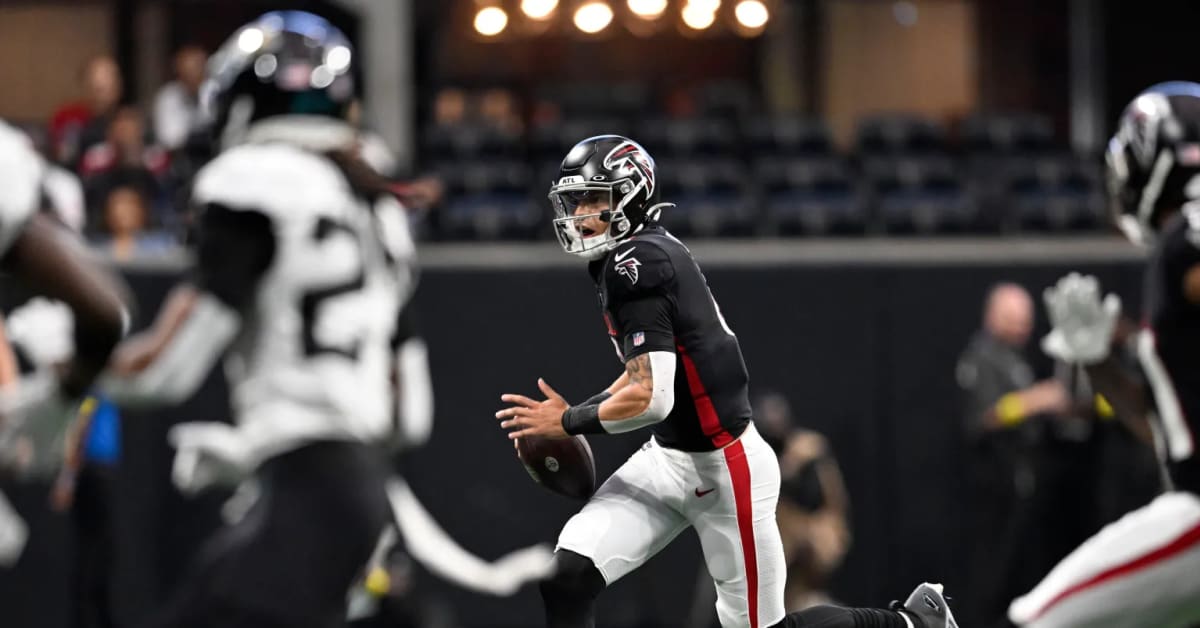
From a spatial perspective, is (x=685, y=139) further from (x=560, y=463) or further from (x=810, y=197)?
(x=560, y=463)

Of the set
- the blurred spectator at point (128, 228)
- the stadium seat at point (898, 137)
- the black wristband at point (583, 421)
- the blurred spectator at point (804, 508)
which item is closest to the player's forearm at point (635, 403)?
the black wristband at point (583, 421)

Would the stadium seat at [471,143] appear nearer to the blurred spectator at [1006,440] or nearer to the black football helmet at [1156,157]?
the blurred spectator at [1006,440]

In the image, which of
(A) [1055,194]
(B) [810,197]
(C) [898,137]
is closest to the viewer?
(B) [810,197]

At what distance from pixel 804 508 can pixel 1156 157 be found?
5.46 metres

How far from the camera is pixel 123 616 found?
10328 millimetres

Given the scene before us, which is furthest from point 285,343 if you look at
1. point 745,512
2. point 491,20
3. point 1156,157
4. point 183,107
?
point 491,20

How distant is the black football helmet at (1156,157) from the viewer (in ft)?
15.3

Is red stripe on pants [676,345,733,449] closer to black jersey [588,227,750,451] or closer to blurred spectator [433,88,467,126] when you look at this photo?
black jersey [588,227,750,451]

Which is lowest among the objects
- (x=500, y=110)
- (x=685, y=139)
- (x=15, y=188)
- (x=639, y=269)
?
(x=685, y=139)

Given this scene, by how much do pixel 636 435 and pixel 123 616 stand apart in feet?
11.4

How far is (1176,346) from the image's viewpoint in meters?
4.44

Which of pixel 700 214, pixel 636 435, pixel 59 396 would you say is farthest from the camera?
pixel 700 214

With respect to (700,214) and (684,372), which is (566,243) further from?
(700,214)

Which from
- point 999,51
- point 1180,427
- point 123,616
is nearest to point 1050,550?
point 123,616
